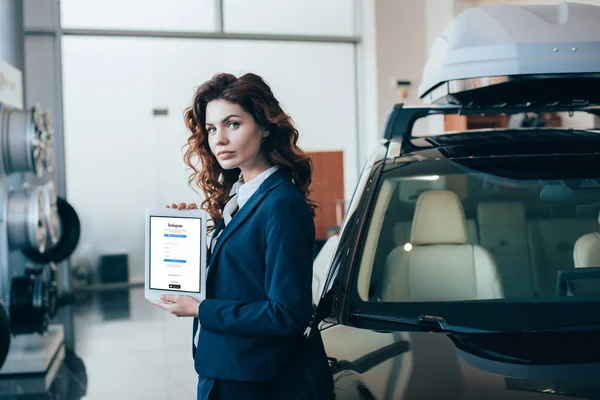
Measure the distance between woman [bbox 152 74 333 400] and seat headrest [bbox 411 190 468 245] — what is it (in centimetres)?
69

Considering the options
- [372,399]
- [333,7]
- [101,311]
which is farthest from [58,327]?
[333,7]

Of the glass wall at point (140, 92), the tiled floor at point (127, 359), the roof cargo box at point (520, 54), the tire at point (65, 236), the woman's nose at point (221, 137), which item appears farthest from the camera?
the glass wall at point (140, 92)

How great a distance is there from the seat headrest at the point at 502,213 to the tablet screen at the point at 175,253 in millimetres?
1269

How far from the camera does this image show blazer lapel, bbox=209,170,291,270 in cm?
149

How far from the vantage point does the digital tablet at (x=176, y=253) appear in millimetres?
1497

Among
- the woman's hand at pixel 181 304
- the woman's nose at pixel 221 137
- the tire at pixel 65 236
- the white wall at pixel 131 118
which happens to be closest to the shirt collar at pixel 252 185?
the woman's nose at pixel 221 137

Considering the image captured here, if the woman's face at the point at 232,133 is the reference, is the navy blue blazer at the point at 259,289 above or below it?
below

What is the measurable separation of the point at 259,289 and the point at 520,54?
95 centimetres

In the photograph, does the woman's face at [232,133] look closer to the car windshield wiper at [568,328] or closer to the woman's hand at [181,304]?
the woman's hand at [181,304]

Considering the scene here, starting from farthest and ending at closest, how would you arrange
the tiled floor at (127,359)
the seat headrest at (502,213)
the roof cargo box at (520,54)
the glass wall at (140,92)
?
1. the glass wall at (140,92)
2. the tiled floor at (127,359)
3. the seat headrest at (502,213)
4. the roof cargo box at (520,54)

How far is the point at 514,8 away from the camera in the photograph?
208cm

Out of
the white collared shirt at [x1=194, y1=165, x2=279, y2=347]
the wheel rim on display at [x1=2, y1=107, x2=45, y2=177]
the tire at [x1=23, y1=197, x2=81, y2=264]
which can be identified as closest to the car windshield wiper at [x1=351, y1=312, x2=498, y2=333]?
the white collared shirt at [x1=194, y1=165, x2=279, y2=347]

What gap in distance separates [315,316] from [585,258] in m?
0.84

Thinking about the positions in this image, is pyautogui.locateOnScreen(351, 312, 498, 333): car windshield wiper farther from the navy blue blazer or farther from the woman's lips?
the woman's lips
